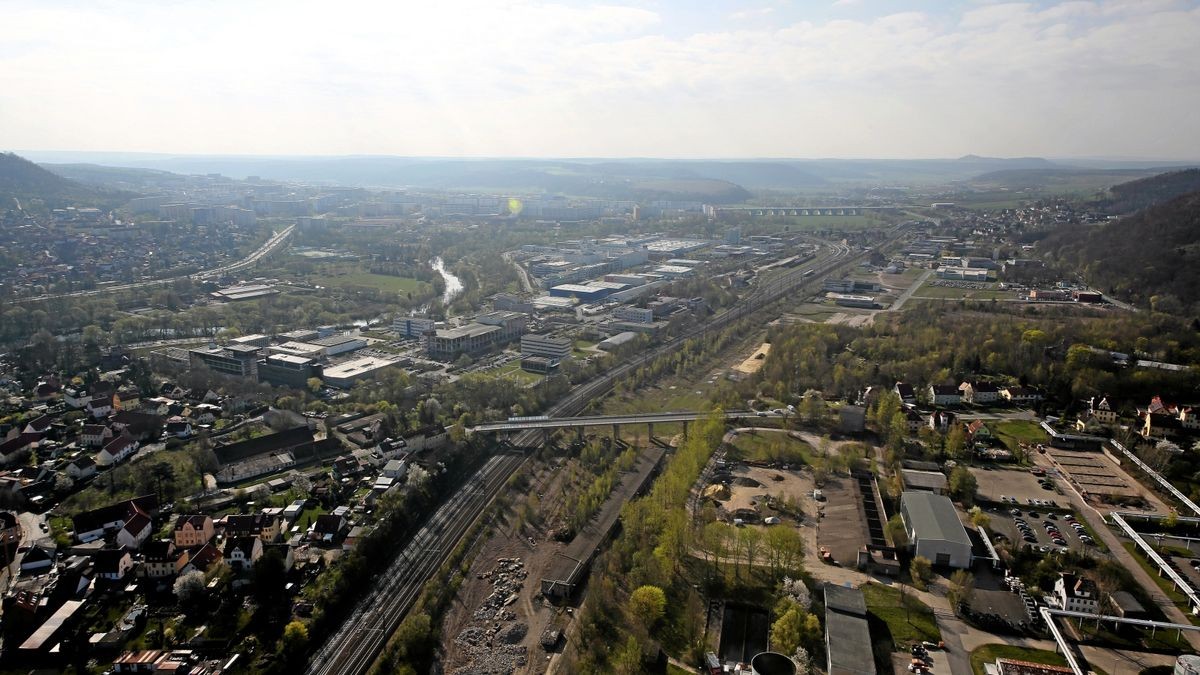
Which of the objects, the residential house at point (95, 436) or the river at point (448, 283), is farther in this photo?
the river at point (448, 283)

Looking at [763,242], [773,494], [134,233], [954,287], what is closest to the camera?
[773,494]

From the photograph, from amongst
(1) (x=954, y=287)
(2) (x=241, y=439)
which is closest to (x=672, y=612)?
(2) (x=241, y=439)

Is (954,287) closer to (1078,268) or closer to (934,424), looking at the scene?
(1078,268)

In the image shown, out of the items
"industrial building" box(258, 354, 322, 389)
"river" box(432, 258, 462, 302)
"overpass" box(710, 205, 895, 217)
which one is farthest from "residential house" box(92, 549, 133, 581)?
"overpass" box(710, 205, 895, 217)

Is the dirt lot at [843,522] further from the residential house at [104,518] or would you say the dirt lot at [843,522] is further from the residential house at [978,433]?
the residential house at [104,518]

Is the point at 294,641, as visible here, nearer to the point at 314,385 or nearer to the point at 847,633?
the point at 847,633

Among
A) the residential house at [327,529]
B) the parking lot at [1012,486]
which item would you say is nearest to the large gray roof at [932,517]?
the parking lot at [1012,486]
